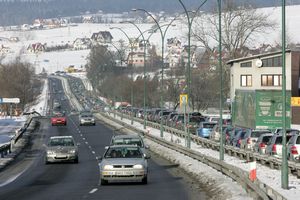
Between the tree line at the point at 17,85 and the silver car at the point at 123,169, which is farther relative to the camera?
the tree line at the point at 17,85

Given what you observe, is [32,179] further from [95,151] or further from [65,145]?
[95,151]

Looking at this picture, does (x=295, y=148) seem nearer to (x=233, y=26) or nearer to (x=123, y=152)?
(x=123, y=152)

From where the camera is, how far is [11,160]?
47.3 meters

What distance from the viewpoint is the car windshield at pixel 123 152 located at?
29.5 m

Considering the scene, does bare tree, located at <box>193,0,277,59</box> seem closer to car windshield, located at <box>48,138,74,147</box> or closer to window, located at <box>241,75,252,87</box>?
window, located at <box>241,75,252,87</box>

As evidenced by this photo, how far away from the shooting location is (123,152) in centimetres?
2964

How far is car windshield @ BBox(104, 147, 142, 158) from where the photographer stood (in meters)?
29.5

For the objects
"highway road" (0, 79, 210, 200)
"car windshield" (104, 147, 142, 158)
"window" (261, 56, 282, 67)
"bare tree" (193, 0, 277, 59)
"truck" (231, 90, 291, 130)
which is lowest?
"highway road" (0, 79, 210, 200)

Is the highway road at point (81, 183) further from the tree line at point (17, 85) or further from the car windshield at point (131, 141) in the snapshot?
the tree line at point (17, 85)

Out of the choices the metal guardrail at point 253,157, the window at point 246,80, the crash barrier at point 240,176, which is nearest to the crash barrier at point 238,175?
the crash barrier at point 240,176

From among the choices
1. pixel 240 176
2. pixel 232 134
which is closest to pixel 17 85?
pixel 232 134

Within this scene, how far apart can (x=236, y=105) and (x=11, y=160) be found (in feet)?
47.5

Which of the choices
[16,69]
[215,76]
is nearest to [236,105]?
[215,76]

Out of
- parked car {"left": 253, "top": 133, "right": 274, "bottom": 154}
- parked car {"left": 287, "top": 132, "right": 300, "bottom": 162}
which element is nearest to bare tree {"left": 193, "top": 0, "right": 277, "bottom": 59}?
parked car {"left": 253, "top": 133, "right": 274, "bottom": 154}
